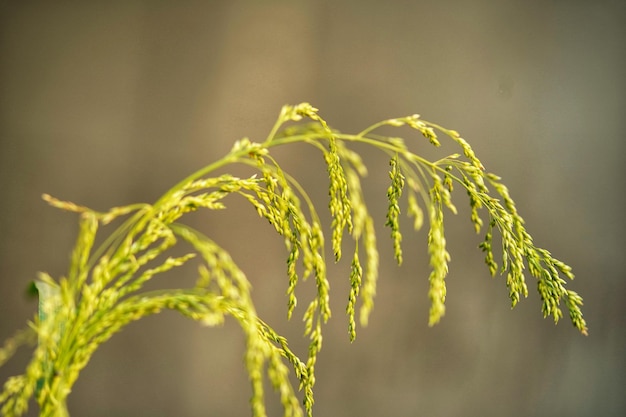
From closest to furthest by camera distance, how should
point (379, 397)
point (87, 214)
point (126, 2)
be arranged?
1. point (87, 214)
2. point (126, 2)
3. point (379, 397)

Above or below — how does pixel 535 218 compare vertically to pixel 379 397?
above

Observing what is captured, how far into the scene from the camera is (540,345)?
192 centimetres

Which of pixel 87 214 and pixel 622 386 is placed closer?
pixel 87 214

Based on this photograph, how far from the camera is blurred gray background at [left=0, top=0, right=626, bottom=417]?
1.80 metres

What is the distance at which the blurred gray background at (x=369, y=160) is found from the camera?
180cm

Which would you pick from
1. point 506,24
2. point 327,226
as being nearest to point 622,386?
point 327,226

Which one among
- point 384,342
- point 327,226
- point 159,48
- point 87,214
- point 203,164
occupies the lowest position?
point 384,342

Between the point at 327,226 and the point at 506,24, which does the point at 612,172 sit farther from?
the point at 327,226

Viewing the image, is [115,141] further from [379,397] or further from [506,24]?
[506,24]

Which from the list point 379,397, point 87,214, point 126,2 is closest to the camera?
point 87,214

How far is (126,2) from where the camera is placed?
1.80 m

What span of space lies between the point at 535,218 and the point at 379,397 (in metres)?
0.73

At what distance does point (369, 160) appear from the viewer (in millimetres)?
1893

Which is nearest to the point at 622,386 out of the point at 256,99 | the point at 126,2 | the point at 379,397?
the point at 379,397
